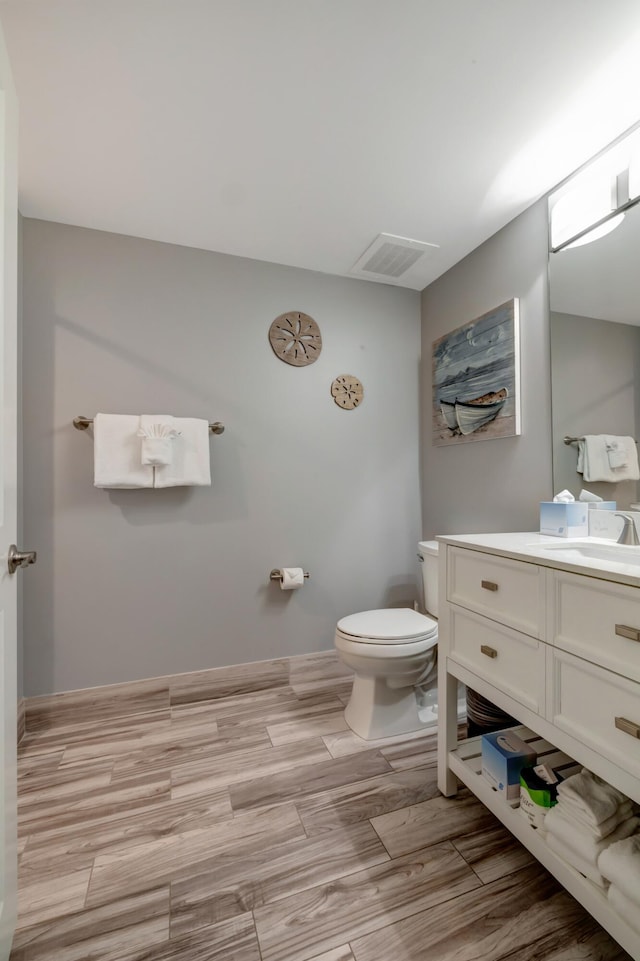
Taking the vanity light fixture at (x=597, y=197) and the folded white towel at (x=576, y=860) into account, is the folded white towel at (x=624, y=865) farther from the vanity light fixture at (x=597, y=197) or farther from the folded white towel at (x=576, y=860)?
the vanity light fixture at (x=597, y=197)

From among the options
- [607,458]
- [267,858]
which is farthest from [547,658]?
[267,858]

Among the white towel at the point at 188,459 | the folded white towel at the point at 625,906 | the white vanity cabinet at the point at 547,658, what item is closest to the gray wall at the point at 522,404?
the white vanity cabinet at the point at 547,658

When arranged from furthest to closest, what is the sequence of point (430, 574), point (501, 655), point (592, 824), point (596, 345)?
point (430, 574) → point (596, 345) → point (501, 655) → point (592, 824)

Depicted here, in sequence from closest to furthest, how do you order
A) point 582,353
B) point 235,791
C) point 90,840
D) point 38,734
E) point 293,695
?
point 90,840 < point 235,791 < point 582,353 < point 38,734 < point 293,695

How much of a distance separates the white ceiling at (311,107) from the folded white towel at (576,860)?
2075 mm

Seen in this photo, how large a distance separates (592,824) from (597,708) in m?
0.30

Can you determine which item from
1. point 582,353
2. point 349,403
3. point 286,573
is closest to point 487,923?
point 286,573

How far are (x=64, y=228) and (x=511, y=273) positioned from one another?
211 centimetres

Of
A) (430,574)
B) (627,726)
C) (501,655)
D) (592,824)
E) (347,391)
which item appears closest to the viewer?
(627,726)

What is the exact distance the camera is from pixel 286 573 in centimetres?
214

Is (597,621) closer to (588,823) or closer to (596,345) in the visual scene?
(588,823)

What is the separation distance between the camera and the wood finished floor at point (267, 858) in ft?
3.08

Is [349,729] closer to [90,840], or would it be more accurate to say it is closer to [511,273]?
[90,840]

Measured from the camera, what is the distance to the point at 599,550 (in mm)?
1245
